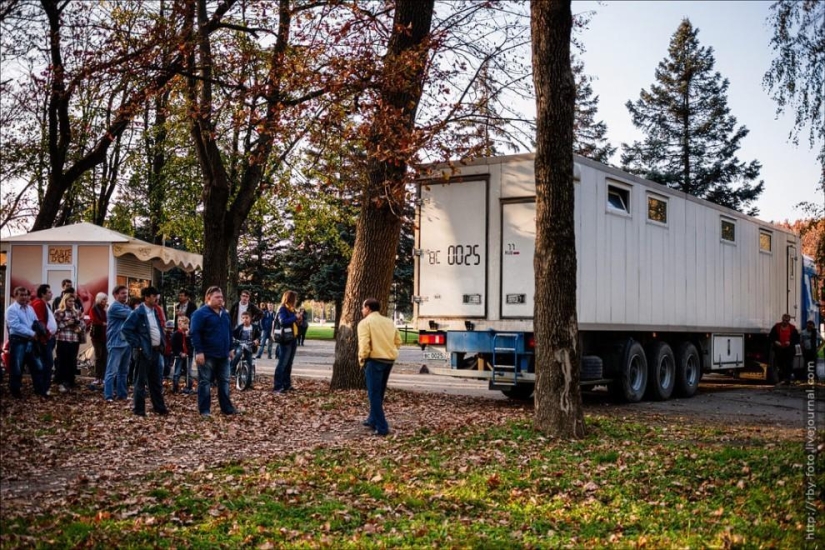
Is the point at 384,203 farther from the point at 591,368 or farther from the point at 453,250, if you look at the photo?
the point at 591,368

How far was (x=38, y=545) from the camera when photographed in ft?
19.9

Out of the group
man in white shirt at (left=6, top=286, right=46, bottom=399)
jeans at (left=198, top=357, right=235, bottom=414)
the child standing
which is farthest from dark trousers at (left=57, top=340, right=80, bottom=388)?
jeans at (left=198, top=357, right=235, bottom=414)

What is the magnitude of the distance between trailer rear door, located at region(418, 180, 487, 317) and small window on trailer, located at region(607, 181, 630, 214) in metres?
2.35

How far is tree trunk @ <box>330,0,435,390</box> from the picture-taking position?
15.9 meters

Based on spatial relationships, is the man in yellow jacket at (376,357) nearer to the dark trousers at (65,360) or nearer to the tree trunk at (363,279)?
the tree trunk at (363,279)

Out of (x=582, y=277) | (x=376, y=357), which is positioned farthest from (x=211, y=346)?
(x=582, y=277)

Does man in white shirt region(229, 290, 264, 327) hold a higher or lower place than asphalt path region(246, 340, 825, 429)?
higher

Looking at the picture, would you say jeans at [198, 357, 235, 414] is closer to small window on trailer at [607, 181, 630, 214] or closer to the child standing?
the child standing

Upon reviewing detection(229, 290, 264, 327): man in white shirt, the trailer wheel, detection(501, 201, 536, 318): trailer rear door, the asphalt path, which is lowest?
the asphalt path

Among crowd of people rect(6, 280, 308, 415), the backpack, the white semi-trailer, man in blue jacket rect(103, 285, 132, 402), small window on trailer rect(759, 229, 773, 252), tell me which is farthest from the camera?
small window on trailer rect(759, 229, 773, 252)

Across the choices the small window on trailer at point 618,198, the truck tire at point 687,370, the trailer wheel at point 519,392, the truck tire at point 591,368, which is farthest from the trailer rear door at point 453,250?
the truck tire at point 687,370

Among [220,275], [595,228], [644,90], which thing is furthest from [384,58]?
[644,90]

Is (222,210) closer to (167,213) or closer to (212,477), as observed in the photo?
(212,477)

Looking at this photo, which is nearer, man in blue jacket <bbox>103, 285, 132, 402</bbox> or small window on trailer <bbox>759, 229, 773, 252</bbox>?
man in blue jacket <bbox>103, 285, 132, 402</bbox>
